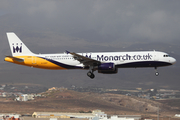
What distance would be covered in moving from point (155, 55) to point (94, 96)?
113658mm

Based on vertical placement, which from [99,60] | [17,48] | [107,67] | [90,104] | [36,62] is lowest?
[90,104]

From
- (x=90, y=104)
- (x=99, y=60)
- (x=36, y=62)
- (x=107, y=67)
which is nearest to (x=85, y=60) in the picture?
(x=99, y=60)

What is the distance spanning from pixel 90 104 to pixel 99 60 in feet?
333

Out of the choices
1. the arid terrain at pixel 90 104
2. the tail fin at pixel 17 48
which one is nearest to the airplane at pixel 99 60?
the tail fin at pixel 17 48

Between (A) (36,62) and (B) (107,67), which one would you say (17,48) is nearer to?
(A) (36,62)

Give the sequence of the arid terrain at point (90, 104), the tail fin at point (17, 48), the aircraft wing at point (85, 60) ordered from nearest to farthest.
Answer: the aircraft wing at point (85, 60) < the tail fin at point (17, 48) < the arid terrain at point (90, 104)

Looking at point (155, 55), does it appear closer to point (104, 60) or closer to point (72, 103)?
point (104, 60)

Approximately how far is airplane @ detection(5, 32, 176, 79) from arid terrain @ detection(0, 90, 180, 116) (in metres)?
81.4

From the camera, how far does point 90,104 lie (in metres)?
157

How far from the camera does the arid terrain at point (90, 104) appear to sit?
14650cm

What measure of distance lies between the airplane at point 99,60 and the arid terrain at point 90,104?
8143cm

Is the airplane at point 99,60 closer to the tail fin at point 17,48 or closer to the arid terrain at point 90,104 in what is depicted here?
the tail fin at point 17,48

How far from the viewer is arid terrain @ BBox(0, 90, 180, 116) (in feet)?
481

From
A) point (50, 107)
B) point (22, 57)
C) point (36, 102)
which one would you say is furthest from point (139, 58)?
point (36, 102)
